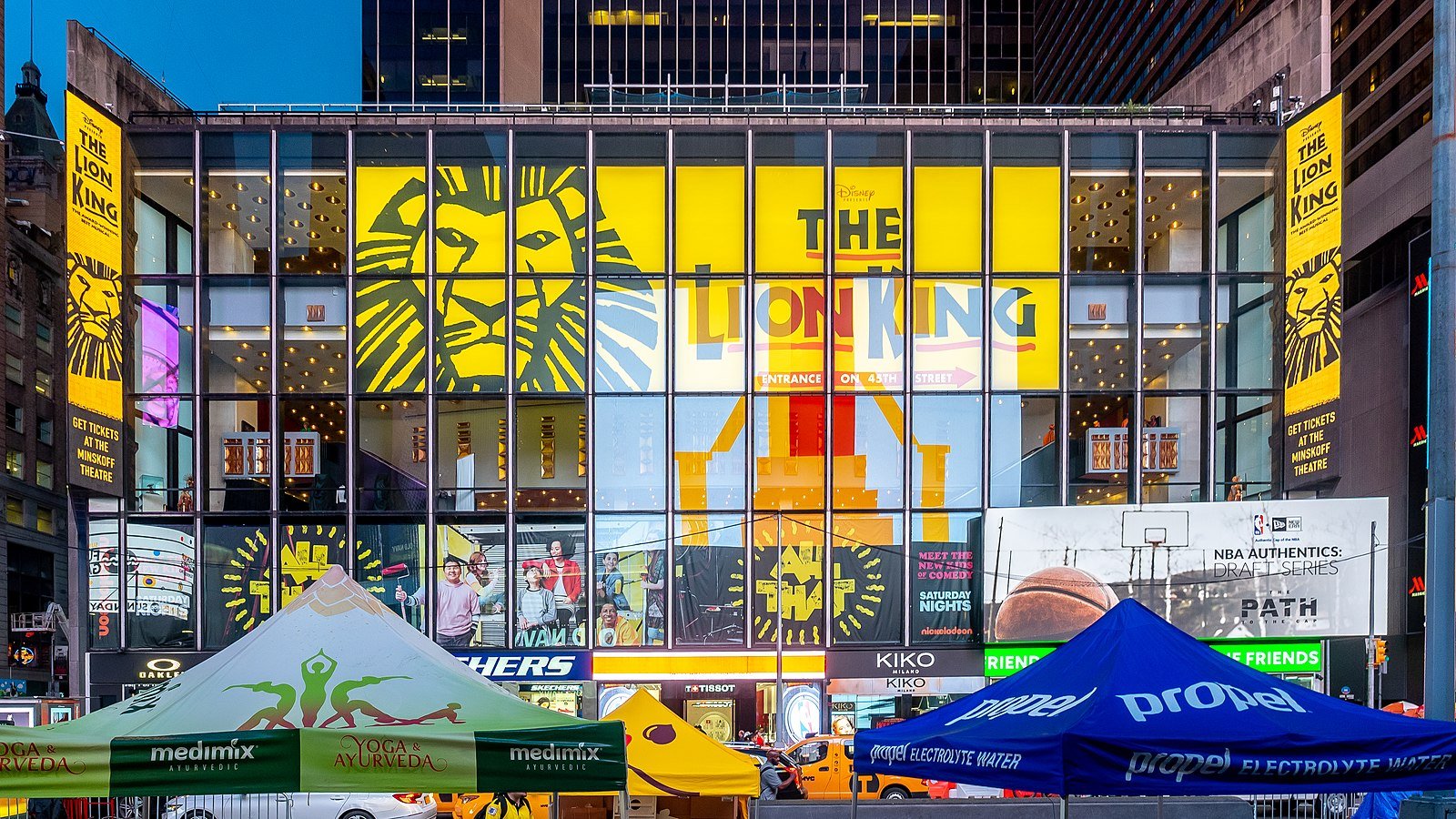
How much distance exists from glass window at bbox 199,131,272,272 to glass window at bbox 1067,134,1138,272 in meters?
20.3

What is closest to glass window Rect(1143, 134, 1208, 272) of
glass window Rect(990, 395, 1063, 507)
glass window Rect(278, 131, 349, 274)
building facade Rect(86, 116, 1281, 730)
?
building facade Rect(86, 116, 1281, 730)

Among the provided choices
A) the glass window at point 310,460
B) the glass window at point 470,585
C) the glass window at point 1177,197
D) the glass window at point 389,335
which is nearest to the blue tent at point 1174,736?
the glass window at point 470,585

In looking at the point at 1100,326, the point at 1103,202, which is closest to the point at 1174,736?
the point at 1100,326

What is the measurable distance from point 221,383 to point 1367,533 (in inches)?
1086

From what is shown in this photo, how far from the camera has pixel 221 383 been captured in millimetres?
31188

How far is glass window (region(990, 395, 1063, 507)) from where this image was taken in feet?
101

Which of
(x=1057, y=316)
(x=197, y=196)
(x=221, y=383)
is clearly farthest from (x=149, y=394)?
(x=1057, y=316)

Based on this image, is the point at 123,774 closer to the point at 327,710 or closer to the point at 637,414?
the point at 327,710

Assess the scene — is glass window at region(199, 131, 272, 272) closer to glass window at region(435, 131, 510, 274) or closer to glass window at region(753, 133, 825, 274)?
glass window at region(435, 131, 510, 274)

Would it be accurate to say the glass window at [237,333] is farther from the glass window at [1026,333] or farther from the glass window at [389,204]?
the glass window at [1026,333]

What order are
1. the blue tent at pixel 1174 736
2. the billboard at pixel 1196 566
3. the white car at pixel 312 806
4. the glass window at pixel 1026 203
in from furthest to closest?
1. the glass window at pixel 1026 203
2. the billboard at pixel 1196 566
3. the white car at pixel 312 806
4. the blue tent at pixel 1174 736

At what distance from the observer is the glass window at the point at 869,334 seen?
30938 millimetres

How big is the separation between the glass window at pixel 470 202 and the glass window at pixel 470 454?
3.54 metres

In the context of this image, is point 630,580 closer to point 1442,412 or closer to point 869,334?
point 869,334
